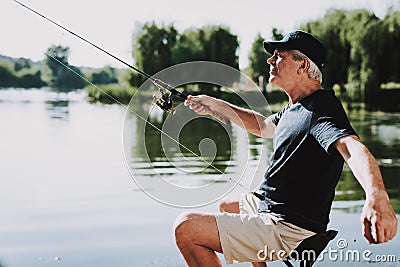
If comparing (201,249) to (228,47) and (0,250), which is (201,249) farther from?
(228,47)

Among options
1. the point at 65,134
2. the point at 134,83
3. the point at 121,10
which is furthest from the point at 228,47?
the point at 65,134

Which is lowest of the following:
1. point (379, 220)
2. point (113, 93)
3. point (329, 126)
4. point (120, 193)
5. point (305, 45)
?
point (113, 93)

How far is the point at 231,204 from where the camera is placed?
9.04 feet

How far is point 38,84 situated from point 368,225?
1420 inches

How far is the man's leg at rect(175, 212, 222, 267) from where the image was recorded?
2289mm

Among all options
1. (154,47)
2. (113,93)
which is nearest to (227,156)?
(113,93)

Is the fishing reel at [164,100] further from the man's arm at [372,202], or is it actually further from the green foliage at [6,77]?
the green foliage at [6,77]

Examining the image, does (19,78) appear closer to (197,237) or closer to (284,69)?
(284,69)

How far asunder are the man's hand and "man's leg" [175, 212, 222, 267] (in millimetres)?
574

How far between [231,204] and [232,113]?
0.42 meters

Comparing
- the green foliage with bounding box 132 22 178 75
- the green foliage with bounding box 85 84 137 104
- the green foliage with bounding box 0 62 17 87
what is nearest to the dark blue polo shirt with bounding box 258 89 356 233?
the green foliage with bounding box 85 84 137 104

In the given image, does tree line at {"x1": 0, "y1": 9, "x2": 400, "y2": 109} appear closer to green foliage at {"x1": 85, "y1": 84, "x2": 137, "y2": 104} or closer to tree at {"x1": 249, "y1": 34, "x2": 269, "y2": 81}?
tree at {"x1": 249, "y1": 34, "x2": 269, "y2": 81}

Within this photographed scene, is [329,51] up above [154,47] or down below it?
below

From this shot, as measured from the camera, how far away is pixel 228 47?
30750 mm
